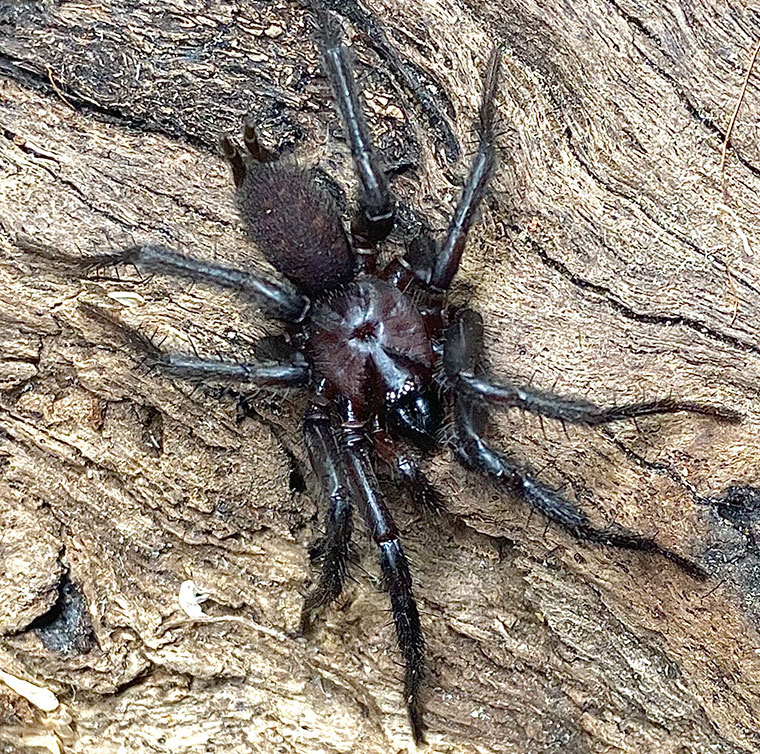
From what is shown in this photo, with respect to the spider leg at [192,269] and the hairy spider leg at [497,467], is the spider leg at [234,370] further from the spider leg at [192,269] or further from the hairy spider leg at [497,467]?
the hairy spider leg at [497,467]

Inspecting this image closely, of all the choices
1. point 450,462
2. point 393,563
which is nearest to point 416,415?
point 450,462

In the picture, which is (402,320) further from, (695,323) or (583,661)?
(583,661)

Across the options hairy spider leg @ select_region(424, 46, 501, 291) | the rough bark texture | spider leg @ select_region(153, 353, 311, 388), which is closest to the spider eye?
the rough bark texture

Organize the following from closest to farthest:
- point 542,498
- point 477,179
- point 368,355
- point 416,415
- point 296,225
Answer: point 542,498 < point 477,179 < point 296,225 < point 416,415 < point 368,355

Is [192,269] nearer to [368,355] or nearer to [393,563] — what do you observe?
[368,355]

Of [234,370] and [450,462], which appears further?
[450,462]

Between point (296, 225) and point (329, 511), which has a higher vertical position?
point (296, 225)

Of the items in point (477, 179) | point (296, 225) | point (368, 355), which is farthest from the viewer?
point (368, 355)

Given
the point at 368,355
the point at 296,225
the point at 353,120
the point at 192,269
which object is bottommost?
the point at 368,355
